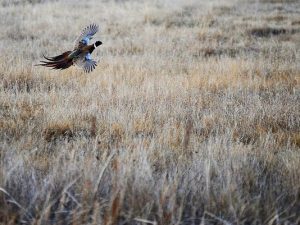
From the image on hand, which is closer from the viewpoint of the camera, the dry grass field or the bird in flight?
the dry grass field

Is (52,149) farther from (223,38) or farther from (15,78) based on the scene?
(223,38)

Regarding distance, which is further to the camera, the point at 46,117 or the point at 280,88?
the point at 280,88

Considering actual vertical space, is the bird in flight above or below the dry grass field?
above

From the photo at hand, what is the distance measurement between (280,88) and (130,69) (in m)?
2.50

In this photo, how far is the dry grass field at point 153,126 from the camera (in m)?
2.77

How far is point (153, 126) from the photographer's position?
509cm

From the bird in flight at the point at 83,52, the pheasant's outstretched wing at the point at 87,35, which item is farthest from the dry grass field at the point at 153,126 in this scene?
the pheasant's outstretched wing at the point at 87,35

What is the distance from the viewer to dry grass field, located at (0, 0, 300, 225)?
9.08 feet

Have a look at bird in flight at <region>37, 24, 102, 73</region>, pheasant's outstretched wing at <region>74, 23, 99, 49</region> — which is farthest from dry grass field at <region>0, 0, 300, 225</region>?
pheasant's outstretched wing at <region>74, 23, 99, 49</region>

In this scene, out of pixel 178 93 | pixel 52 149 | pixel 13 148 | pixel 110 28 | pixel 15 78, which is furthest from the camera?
pixel 110 28

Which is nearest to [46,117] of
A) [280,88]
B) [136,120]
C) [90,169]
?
[136,120]

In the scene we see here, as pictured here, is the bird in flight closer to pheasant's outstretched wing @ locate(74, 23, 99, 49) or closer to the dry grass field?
pheasant's outstretched wing @ locate(74, 23, 99, 49)

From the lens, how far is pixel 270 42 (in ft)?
38.6

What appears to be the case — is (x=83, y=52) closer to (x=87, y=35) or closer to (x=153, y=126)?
(x=87, y=35)
